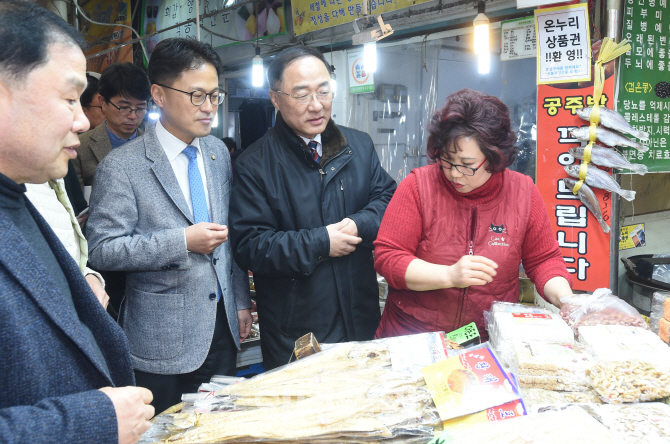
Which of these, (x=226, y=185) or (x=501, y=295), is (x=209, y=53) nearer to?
(x=226, y=185)

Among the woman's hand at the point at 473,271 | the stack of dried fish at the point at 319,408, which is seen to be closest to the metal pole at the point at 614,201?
the woman's hand at the point at 473,271

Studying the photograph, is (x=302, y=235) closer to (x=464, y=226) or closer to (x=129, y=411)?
(x=464, y=226)

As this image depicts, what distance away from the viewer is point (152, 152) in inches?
82.6

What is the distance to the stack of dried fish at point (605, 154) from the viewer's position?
316 centimetres

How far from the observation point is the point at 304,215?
2217 mm

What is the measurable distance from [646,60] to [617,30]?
0.34 metres

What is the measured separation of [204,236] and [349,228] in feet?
2.05

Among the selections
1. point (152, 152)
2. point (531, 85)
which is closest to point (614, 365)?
point (152, 152)

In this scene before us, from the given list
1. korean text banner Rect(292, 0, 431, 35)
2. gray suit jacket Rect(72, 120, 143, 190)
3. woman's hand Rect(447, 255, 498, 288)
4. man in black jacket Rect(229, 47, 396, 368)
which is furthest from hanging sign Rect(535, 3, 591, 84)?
gray suit jacket Rect(72, 120, 143, 190)

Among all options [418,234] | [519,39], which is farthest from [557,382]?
[519,39]

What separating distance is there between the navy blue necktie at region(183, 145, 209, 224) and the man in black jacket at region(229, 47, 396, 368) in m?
0.13

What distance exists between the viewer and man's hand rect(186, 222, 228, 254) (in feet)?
6.36

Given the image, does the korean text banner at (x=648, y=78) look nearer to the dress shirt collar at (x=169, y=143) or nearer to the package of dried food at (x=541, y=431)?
the package of dried food at (x=541, y=431)

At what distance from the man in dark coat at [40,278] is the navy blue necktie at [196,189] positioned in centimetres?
105
